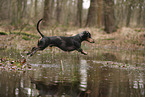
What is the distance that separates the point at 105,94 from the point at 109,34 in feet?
55.8

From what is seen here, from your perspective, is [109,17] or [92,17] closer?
[109,17]

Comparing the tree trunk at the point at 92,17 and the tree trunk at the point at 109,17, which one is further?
the tree trunk at the point at 92,17

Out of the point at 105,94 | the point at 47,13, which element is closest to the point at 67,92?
the point at 105,94

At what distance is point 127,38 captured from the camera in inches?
754

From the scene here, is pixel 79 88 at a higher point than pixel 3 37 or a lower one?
lower

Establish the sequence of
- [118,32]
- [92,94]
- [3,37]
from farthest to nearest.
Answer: [118,32], [3,37], [92,94]

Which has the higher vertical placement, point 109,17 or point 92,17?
point 92,17

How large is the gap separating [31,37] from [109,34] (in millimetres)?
7990

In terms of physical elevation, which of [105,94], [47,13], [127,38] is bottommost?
[105,94]

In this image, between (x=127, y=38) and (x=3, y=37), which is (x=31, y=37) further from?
(x=127, y=38)

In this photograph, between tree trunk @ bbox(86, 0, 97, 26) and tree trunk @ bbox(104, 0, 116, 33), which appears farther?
tree trunk @ bbox(86, 0, 97, 26)

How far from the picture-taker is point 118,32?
20953mm

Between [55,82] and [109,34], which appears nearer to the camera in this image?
[55,82]

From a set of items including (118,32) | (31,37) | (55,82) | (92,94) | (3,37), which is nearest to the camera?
(92,94)
